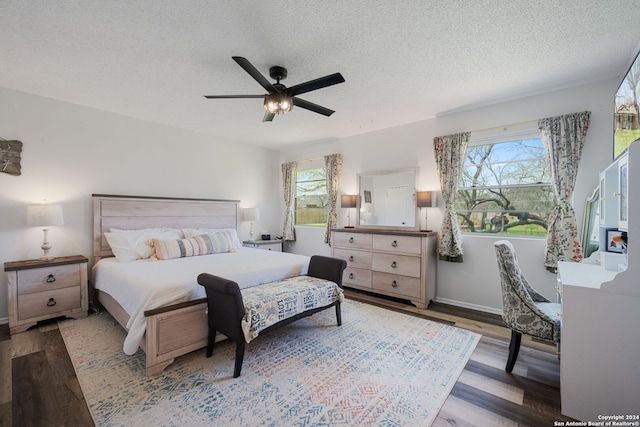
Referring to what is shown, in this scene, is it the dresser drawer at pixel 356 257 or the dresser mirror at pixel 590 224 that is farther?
the dresser drawer at pixel 356 257

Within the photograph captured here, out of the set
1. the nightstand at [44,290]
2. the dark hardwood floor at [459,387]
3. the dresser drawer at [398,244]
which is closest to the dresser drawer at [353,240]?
the dresser drawer at [398,244]

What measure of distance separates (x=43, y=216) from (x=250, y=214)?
2.79m

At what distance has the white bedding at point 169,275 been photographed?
7.16 feet

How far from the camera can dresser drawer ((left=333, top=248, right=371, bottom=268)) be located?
13.7ft

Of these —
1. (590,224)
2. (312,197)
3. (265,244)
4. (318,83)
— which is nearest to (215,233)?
(265,244)

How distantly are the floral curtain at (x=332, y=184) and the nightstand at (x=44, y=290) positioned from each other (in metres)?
3.52

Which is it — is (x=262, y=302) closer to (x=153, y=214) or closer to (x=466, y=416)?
(x=466, y=416)

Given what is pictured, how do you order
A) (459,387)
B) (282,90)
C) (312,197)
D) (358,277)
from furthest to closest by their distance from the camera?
1. (312,197)
2. (358,277)
3. (282,90)
4. (459,387)

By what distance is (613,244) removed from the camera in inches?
84.9

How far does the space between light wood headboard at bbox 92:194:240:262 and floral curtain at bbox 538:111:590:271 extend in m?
4.68

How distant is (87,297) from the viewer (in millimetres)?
3289

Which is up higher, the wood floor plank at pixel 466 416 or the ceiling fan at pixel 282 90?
the ceiling fan at pixel 282 90

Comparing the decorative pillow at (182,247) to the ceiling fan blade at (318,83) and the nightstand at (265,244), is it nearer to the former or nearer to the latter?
the nightstand at (265,244)

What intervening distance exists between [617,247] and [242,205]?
16.8 ft
